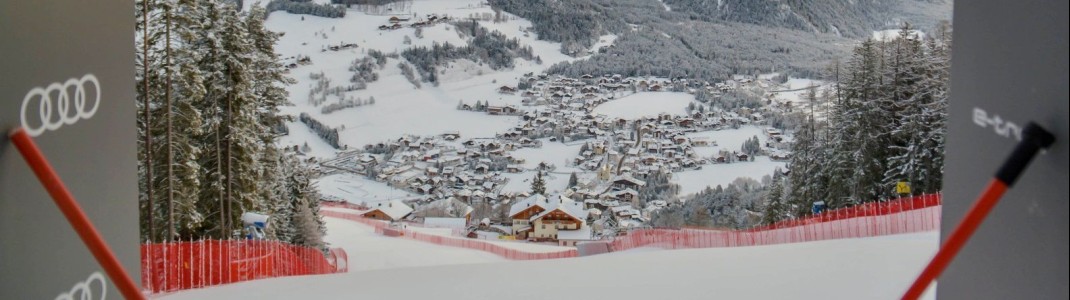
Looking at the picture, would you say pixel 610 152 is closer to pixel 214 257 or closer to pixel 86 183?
pixel 214 257

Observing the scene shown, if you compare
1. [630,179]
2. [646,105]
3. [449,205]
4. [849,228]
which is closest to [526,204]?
[449,205]

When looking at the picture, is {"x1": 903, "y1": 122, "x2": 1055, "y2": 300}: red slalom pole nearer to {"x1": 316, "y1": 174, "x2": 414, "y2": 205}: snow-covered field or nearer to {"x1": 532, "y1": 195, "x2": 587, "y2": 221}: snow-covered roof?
{"x1": 532, "y1": 195, "x2": 587, "y2": 221}: snow-covered roof

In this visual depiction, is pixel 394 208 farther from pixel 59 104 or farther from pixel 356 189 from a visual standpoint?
pixel 59 104

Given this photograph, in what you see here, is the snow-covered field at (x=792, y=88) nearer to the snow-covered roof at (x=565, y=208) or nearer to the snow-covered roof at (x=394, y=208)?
the snow-covered roof at (x=565, y=208)

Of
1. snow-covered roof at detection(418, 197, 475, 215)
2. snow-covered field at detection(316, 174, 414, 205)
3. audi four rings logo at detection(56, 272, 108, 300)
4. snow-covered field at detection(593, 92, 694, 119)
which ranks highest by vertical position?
snow-covered field at detection(593, 92, 694, 119)

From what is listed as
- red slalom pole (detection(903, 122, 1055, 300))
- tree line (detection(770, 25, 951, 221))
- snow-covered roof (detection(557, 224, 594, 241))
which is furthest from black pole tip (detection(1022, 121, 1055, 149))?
snow-covered roof (detection(557, 224, 594, 241))

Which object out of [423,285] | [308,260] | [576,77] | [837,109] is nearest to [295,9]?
[576,77]
